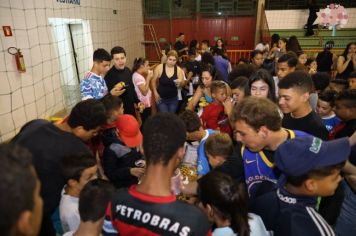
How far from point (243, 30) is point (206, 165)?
996 cm

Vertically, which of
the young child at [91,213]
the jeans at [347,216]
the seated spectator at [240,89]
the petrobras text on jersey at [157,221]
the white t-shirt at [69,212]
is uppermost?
the seated spectator at [240,89]

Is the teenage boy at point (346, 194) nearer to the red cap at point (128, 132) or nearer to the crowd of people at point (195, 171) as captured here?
the crowd of people at point (195, 171)

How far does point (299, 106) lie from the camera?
7.23 feet

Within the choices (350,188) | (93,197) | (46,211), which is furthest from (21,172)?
(350,188)

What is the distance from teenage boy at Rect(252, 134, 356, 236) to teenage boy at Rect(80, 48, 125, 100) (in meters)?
2.54

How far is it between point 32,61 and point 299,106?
16.1ft

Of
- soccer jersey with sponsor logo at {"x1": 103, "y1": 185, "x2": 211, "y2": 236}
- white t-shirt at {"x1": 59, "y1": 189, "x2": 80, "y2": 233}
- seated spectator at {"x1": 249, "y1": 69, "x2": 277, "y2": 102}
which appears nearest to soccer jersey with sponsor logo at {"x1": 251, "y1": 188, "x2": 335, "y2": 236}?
soccer jersey with sponsor logo at {"x1": 103, "y1": 185, "x2": 211, "y2": 236}

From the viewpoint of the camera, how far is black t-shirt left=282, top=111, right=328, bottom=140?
2.09 meters

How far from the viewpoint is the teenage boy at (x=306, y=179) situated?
1228 millimetres

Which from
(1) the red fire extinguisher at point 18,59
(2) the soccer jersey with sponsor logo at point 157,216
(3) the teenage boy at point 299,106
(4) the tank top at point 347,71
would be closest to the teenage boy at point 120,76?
(1) the red fire extinguisher at point 18,59

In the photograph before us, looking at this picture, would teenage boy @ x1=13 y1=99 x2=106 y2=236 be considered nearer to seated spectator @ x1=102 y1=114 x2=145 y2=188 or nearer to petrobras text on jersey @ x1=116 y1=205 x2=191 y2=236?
seated spectator @ x1=102 y1=114 x2=145 y2=188

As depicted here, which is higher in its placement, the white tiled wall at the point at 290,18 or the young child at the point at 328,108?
the white tiled wall at the point at 290,18

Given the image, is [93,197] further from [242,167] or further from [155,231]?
[242,167]

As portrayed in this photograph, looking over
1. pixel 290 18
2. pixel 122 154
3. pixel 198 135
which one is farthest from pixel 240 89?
pixel 290 18
